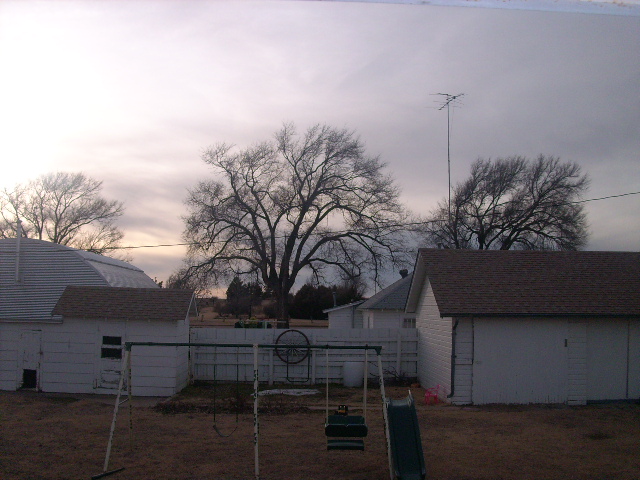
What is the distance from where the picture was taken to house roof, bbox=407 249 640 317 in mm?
15078

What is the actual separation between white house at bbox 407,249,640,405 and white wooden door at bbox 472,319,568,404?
26 mm

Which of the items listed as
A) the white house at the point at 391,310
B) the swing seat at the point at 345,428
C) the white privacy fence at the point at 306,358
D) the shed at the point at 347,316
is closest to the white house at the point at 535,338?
the white privacy fence at the point at 306,358

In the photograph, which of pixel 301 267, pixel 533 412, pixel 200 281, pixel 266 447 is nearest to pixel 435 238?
pixel 301 267

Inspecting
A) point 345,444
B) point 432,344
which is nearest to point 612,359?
point 432,344

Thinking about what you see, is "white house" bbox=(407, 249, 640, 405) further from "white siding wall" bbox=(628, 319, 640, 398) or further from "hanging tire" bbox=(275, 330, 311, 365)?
"hanging tire" bbox=(275, 330, 311, 365)

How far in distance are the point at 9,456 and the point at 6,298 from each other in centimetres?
950

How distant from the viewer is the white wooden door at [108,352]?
54.0 ft

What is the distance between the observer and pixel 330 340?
19.4 metres

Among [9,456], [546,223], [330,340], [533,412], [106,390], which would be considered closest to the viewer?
[9,456]

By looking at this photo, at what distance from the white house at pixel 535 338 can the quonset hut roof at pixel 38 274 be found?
11322mm

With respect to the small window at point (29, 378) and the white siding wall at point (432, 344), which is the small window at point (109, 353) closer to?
the small window at point (29, 378)

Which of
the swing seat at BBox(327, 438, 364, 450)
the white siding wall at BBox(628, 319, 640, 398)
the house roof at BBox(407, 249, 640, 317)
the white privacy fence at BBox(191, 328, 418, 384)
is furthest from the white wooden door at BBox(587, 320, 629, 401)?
the swing seat at BBox(327, 438, 364, 450)

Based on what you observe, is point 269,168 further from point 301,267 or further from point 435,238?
point 435,238

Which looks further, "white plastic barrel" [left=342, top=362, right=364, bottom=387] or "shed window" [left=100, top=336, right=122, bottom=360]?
"white plastic barrel" [left=342, top=362, right=364, bottom=387]
